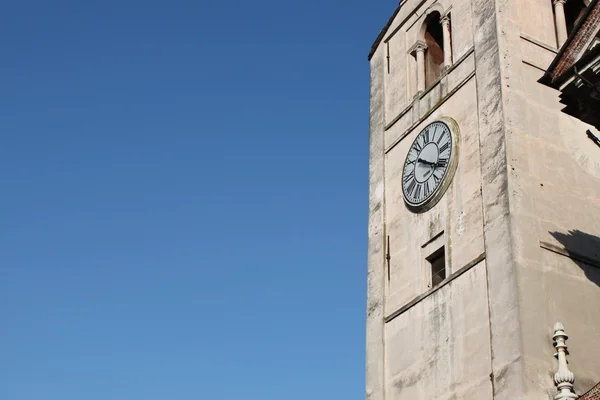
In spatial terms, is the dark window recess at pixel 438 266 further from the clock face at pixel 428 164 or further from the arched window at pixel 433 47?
the arched window at pixel 433 47

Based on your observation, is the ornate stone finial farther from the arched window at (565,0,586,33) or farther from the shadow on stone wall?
the arched window at (565,0,586,33)

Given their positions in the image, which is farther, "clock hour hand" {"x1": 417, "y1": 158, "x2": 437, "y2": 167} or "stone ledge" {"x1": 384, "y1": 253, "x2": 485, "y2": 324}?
"clock hour hand" {"x1": 417, "y1": 158, "x2": 437, "y2": 167}

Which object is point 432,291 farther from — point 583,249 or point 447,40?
point 447,40

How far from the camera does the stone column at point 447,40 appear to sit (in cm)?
3166

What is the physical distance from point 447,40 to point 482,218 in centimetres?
697

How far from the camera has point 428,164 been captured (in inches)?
1192

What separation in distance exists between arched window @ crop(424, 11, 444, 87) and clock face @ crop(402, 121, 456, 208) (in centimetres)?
272

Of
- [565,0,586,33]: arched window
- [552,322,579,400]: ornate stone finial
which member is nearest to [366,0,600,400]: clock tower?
[565,0,586,33]: arched window

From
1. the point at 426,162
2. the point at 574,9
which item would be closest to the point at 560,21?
the point at 574,9

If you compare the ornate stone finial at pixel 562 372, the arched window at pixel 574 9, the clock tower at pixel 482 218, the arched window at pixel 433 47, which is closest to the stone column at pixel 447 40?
the clock tower at pixel 482 218

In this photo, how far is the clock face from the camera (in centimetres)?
2948

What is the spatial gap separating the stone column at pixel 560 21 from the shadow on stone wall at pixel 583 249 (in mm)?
6297

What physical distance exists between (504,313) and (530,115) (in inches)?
227

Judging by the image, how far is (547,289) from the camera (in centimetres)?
2569
